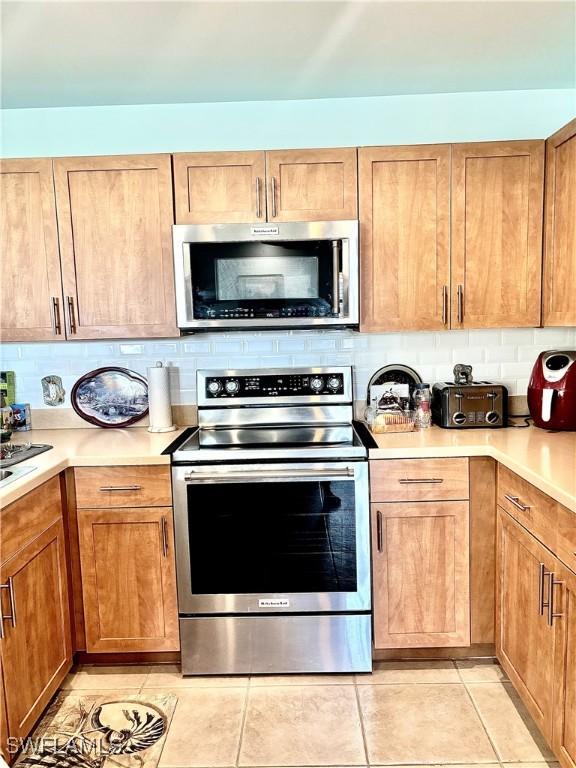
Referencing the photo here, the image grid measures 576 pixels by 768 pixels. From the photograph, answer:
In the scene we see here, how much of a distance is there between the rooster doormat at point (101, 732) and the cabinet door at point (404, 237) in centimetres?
176

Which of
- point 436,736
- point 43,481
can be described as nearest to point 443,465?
point 436,736

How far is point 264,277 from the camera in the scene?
7.70 ft

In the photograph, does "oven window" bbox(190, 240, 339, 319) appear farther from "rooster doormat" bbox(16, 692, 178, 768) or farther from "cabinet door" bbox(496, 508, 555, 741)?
"rooster doormat" bbox(16, 692, 178, 768)

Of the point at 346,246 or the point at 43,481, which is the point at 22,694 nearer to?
the point at 43,481

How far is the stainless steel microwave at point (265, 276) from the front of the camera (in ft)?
7.61

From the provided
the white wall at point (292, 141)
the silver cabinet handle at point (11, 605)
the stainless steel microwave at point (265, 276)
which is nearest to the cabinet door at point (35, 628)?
the silver cabinet handle at point (11, 605)

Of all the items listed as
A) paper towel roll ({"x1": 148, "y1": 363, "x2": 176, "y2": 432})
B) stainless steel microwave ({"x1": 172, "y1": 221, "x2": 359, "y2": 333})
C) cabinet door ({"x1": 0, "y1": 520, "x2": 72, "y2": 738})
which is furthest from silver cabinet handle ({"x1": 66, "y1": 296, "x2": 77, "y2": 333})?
cabinet door ({"x1": 0, "y1": 520, "x2": 72, "y2": 738})

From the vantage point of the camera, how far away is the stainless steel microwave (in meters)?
2.32

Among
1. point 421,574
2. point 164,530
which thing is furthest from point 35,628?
point 421,574

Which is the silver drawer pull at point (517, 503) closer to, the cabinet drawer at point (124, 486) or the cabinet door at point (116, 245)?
the cabinet drawer at point (124, 486)

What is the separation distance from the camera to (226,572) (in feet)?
7.27

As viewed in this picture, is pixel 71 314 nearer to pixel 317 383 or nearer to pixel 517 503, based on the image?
pixel 317 383

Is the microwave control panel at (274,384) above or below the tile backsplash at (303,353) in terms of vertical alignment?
below

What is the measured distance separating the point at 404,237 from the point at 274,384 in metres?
0.90
